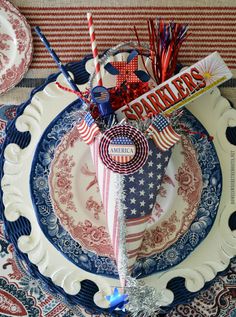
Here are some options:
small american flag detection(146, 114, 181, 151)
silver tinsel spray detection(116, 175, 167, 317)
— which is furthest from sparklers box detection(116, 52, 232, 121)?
silver tinsel spray detection(116, 175, 167, 317)

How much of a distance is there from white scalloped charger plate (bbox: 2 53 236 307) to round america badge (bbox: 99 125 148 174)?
0.45 feet

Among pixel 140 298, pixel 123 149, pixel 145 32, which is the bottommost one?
pixel 140 298

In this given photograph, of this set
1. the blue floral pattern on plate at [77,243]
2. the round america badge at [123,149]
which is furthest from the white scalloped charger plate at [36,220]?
the round america badge at [123,149]

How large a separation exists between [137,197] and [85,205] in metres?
0.12

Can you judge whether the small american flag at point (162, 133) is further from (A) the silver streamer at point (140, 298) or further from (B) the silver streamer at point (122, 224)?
(A) the silver streamer at point (140, 298)

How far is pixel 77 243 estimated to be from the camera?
0.86m

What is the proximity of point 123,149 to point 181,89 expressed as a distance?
14cm

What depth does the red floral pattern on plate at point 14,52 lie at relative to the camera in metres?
0.88

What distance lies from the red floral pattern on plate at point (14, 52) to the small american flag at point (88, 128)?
161 mm

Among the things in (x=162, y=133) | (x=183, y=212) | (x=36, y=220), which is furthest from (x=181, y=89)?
(x=36, y=220)

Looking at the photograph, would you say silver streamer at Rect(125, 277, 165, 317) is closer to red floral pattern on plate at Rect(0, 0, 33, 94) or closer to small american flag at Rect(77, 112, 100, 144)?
small american flag at Rect(77, 112, 100, 144)

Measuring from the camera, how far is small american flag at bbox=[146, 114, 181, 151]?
0.77 meters

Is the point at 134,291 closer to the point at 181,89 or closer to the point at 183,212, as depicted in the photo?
the point at 183,212

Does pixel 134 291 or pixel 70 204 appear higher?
pixel 70 204
